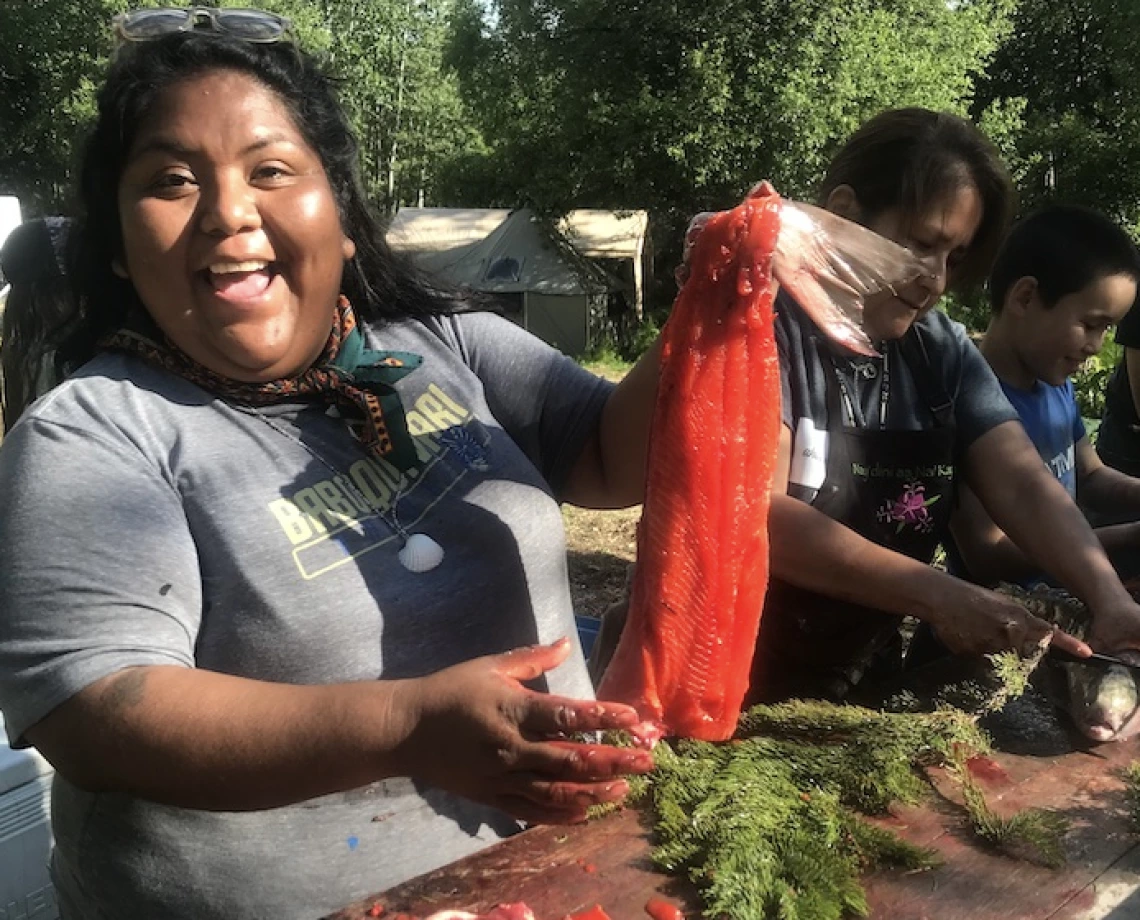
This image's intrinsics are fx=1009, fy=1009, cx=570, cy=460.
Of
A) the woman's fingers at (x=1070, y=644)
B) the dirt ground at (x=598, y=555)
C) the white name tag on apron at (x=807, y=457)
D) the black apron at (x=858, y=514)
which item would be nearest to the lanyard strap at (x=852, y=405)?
the black apron at (x=858, y=514)

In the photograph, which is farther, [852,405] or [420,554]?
[852,405]

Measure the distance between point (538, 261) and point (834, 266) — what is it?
1869 centimetres

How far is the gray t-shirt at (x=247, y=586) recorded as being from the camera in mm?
1286

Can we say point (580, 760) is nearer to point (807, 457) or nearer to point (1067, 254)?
point (807, 457)

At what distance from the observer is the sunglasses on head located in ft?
5.42

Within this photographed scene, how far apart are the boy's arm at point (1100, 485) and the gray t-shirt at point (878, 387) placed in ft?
3.32

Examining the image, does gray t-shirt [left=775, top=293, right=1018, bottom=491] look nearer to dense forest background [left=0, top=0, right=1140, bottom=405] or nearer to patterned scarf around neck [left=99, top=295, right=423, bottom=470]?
patterned scarf around neck [left=99, top=295, right=423, bottom=470]

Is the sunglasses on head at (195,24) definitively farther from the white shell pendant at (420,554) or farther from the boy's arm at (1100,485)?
the boy's arm at (1100,485)

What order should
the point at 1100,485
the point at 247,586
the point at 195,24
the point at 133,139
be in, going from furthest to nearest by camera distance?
1. the point at 1100,485
2. the point at 195,24
3. the point at 133,139
4. the point at 247,586

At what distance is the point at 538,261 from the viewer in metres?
19.9

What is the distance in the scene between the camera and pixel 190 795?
1243 mm

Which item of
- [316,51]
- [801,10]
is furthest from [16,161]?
[316,51]

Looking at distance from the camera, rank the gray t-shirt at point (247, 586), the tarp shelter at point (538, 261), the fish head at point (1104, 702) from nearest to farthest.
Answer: the gray t-shirt at point (247, 586)
the fish head at point (1104, 702)
the tarp shelter at point (538, 261)

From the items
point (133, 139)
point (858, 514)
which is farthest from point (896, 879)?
point (133, 139)
